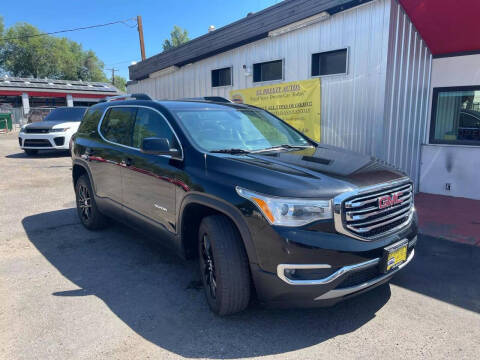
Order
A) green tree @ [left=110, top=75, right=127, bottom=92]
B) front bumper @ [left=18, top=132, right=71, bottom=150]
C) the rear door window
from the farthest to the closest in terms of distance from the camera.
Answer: green tree @ [left=110, top=75, right=127, bottom=92] → front bumper @ [left=18, top=132, right=71, bottom=150] → the rear door window

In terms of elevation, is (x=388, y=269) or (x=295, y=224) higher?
(x=295, y=224)

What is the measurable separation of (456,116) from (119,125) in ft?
20.5

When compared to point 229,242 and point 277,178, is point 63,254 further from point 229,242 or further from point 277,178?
point 277,178

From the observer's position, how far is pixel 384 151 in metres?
6.47

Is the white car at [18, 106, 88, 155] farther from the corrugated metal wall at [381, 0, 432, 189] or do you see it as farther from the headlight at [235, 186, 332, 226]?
the headlight at [235, 186, 332, 226]

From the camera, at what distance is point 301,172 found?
8.97 ft

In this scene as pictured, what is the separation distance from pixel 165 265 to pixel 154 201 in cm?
82

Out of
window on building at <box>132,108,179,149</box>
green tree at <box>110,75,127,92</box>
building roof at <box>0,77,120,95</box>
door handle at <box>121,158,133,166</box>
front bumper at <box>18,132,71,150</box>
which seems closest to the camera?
window on building at <box>132,108,179,149</box>

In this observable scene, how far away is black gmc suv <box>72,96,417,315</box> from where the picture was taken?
2.46m

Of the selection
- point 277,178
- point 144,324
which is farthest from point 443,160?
point 144,324

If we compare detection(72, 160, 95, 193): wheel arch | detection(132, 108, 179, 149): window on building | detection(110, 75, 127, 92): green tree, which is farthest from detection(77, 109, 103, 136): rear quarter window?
detection(110, 75, 127, 92): green tree

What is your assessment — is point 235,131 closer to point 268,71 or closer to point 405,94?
point 405,94

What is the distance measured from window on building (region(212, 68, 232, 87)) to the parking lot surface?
662cm

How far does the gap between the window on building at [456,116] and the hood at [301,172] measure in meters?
4.74
